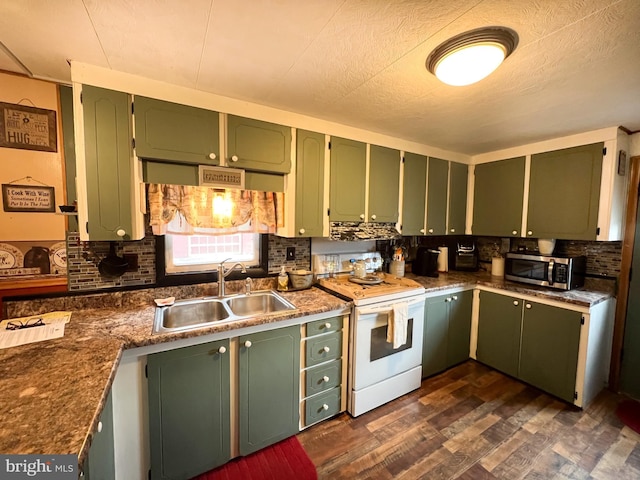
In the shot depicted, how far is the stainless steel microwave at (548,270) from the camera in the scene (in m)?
2.27

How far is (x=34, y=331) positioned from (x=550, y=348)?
353 cm

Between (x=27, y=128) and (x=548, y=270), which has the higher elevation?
(x=27, y=128)

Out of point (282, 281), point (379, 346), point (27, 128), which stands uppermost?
point (27, 128)

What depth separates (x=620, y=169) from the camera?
2.16m

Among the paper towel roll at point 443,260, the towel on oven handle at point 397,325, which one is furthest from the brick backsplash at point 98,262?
the paper towel roll at point 443,260

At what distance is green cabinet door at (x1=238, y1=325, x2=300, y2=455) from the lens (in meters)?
1.58

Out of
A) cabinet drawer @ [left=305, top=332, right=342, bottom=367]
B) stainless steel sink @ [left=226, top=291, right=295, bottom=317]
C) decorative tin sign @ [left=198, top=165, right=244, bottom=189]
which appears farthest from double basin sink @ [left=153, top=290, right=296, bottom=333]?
decorative tin sign @ [left=198, top=165, right=244, bottom=189]

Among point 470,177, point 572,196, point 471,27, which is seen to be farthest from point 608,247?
point 471,27

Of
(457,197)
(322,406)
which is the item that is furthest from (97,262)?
(457,197)

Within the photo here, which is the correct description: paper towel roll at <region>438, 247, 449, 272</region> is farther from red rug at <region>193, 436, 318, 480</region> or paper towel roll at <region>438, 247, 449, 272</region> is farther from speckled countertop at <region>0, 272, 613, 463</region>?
red rug at <region>193, 436, 318, 480</region>

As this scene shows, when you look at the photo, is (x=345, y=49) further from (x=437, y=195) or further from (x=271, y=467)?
(x=271, y=467)

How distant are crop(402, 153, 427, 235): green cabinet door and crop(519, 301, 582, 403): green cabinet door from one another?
1191 mm

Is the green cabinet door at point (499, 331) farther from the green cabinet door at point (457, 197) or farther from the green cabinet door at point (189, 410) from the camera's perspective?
the green cabinet door at point (189, 410)

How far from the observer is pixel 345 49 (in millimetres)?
1231
